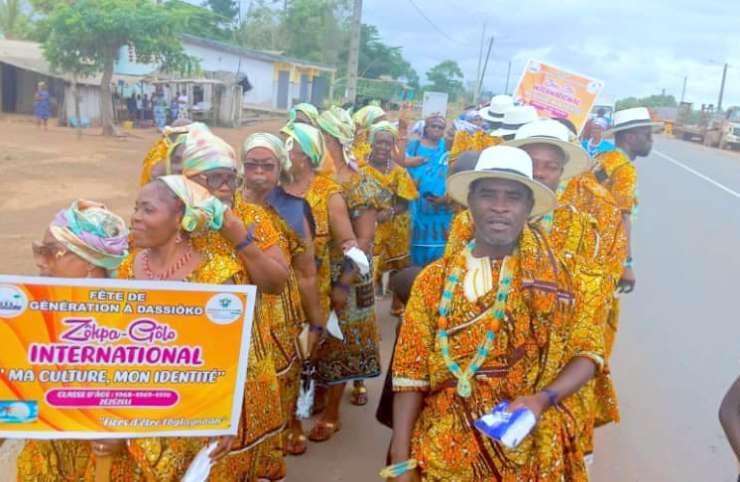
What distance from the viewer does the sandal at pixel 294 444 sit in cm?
405

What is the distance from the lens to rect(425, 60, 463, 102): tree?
70812 millimetres

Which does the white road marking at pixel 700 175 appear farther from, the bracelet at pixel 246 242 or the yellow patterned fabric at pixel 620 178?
the bracelet at pixel 246 242

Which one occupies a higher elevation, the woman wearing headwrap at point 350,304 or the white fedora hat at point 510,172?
the white fedora hat at point 510,172

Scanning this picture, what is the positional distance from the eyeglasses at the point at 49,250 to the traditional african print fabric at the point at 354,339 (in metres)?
2.06

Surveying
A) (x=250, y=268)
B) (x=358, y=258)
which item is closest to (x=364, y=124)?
(x=358, y=258)

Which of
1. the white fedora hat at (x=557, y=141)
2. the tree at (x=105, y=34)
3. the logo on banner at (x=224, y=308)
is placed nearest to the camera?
the logo on banner at (x=224, y=308)

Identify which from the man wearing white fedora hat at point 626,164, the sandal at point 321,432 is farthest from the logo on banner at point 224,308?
the man wearing white fedora hat at point 626,164

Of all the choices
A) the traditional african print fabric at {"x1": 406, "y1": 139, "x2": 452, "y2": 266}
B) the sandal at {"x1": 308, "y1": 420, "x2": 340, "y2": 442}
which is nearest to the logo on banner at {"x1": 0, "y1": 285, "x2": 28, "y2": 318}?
the sandal at {"x1": 308, "y1": 420, "x2": 340, "y2": 442}

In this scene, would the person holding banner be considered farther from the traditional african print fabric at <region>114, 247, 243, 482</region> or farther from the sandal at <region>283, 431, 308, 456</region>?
the sandal at <region>283, 431, 308, 456</region>

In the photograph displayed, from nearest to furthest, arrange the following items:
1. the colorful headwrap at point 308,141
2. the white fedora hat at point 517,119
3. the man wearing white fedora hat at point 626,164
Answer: the colorful headwrap at point 308,141 < the man wearing white fedora hat at point 626,164 < the white fedora hat at point 517,119

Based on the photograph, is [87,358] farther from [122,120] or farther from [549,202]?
[122,120]

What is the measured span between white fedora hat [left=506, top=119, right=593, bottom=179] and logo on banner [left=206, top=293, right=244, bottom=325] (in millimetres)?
1765

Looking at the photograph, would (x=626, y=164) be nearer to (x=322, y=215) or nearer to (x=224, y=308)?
(x=322, y=215)

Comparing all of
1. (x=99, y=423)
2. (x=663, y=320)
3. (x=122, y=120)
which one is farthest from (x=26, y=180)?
(x=122, y=120)
